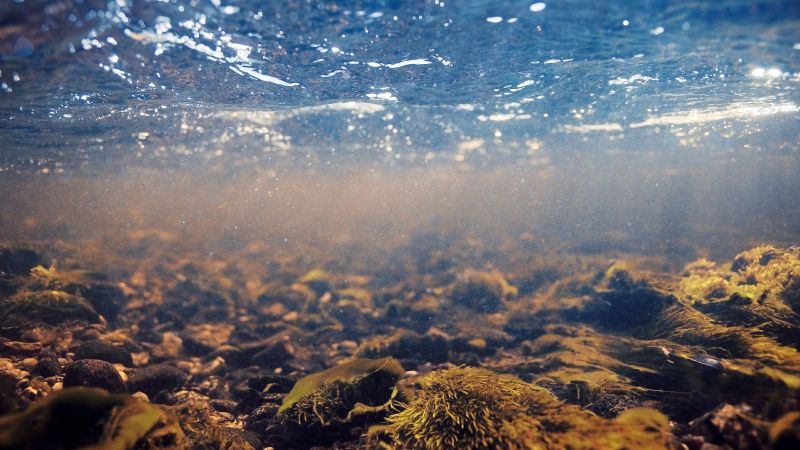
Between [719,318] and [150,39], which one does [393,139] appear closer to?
[150,39]

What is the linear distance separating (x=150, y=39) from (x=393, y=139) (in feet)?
63.1

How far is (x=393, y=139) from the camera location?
28.2m

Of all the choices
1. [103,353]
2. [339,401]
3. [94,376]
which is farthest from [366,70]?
[94,376]

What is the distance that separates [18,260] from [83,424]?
47.0 ft

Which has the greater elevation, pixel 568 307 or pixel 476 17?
pixel 476 17

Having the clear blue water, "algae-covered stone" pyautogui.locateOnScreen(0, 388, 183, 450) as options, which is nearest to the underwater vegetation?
"algae-covered stone" pyautogui.locateOnScreen(0, 388, 183, 450)

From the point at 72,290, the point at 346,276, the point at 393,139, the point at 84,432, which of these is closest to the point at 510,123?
the point at 393,139

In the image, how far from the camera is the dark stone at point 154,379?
7668mm

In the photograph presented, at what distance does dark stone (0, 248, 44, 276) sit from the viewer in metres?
13.4

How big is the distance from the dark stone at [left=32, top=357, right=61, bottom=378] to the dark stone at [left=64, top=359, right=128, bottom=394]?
3.82 ft

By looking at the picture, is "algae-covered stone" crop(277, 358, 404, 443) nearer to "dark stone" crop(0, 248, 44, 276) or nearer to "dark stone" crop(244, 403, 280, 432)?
"dark stone" crop(244, 403, 280, 432)

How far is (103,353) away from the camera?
8.47 metres

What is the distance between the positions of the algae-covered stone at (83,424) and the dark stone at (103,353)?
5.18 m

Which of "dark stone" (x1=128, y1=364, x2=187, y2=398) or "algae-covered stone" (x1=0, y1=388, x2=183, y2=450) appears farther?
"dark stone" (x1=128, y1=364, x2=187, y2=398)
